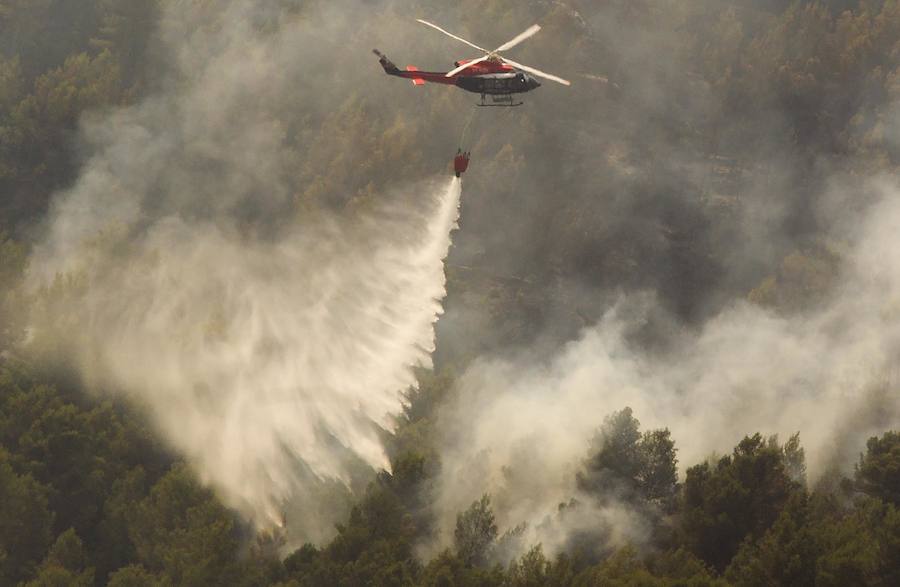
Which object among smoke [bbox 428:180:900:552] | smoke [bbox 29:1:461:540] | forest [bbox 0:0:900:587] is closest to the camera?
forest [bbox 0:0:900:587]

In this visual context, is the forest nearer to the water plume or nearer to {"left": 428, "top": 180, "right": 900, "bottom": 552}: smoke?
{"left": 428, "top": 180, "right": 900, "bottom": 552}: smoke

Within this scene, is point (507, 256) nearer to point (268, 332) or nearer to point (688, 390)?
point (688, 390)

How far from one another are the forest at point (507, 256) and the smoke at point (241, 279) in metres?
0.35

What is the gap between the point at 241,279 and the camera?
230 ft

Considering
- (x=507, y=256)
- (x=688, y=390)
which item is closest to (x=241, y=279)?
(x=507, y=256)

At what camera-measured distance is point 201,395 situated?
62.9 m

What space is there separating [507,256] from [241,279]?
670 inches

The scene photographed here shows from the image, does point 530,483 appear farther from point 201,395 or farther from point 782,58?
point 782,58

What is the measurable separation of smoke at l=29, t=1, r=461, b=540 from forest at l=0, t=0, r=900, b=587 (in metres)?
0.35

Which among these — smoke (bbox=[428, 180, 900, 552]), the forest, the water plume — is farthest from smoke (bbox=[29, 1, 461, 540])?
smoke (bbox=[428, 180, 900, 552])

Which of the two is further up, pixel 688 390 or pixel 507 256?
pixel 688 390

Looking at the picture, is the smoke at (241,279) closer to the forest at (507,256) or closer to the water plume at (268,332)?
the water plume at (268,332)

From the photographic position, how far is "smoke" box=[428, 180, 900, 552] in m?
56.5

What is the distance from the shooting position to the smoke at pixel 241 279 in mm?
59156
